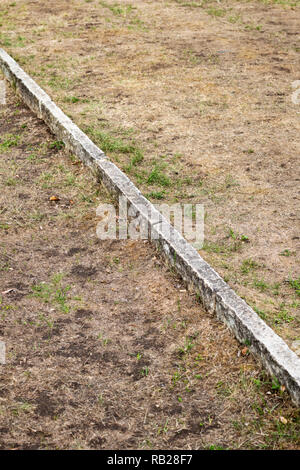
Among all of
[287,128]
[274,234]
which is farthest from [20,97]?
[274,234]

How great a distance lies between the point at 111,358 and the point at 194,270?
0.83 m

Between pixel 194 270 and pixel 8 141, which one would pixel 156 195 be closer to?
pixel 194 270

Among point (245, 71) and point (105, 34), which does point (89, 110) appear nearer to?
point (245, 71)

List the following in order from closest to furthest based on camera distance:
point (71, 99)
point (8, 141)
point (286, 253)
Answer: point (286, 253)
point (8, 141)
point (71, 99)

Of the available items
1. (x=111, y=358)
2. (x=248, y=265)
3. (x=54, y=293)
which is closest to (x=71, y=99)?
(x=54, y=293)

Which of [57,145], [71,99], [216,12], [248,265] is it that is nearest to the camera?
[248,265]

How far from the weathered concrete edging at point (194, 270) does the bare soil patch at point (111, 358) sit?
0.09 meters

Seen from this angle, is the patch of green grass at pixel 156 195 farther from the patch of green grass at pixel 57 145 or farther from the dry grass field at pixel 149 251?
the patch of green grass at pixel 57 145

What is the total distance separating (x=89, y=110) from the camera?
23.3 feet

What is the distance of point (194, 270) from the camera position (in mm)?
4074

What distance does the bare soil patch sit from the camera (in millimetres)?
3180

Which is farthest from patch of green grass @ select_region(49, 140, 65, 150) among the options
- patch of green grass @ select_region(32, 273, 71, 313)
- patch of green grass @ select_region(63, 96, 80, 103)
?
patch of green grass @ select_region(32, 273, 71, 313)

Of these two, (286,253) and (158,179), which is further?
(158,179)
